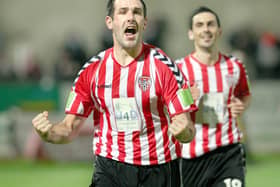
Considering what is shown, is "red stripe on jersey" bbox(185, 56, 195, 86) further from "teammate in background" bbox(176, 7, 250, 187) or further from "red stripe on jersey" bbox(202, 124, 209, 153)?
"red stripe on jersey" bbox(202, 124, 209, 153)

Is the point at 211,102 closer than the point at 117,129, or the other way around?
the point at 117,129

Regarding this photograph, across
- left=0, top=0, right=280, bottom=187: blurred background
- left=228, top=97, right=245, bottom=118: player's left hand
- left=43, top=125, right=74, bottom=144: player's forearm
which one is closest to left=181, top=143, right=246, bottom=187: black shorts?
left=228, top=97, right=245, bottom=118: player's left hand

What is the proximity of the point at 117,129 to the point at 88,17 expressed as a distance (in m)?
15.4

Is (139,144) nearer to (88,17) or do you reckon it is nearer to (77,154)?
(77,154)

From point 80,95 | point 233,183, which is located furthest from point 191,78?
point 80,95

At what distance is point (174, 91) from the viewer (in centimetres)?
545

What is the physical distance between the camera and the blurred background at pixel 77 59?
14227mm

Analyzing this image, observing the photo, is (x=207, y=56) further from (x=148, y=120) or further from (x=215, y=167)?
(x=148, y=120)

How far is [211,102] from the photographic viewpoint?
6.87 metres

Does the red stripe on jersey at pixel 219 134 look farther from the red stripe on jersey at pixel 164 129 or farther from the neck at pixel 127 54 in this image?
the neck at pixel 127 54

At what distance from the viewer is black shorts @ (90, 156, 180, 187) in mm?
5641

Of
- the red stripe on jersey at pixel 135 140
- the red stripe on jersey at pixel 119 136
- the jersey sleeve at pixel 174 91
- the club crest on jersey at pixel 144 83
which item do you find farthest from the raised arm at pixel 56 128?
the jersey sleeve at pixel 174 91

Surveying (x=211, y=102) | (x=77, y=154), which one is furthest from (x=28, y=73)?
(x=211, y=102)

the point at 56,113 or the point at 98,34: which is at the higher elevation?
the point at 98,34
